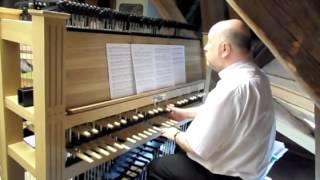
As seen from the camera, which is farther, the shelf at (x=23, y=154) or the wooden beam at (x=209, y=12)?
the wooden beam at (x=209, y=12)

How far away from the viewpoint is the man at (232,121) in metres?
1.42

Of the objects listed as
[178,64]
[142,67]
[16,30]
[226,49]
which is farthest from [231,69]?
[16,30]

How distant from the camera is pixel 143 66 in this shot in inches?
75.0

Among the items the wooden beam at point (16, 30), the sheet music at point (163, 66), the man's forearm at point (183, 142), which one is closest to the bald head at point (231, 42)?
the man's forearm at point (183, 142)

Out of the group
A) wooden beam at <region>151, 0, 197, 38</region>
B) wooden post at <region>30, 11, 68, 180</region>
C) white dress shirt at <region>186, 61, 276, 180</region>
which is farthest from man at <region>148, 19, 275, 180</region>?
wooden beam at <region>151, 0, 197, 38</region>

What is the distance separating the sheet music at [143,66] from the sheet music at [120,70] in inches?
1.8

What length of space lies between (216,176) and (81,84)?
0.83m

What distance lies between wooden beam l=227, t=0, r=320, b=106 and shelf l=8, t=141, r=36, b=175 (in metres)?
1.19

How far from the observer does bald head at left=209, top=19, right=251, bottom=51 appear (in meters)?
1.53

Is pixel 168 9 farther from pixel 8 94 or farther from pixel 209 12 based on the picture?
pixel 8 94

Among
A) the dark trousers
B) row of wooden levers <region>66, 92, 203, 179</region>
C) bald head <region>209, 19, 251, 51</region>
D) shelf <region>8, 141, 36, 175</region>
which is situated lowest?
the dark trousers

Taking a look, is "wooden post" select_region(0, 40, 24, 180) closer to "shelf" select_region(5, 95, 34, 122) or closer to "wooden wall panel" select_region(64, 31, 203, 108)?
"shelf" select_region(5, 95, 34, 122)

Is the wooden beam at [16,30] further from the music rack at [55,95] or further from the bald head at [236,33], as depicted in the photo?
the bald head at [236,33]

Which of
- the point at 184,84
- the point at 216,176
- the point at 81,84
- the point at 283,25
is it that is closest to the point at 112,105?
the point at 81,84
